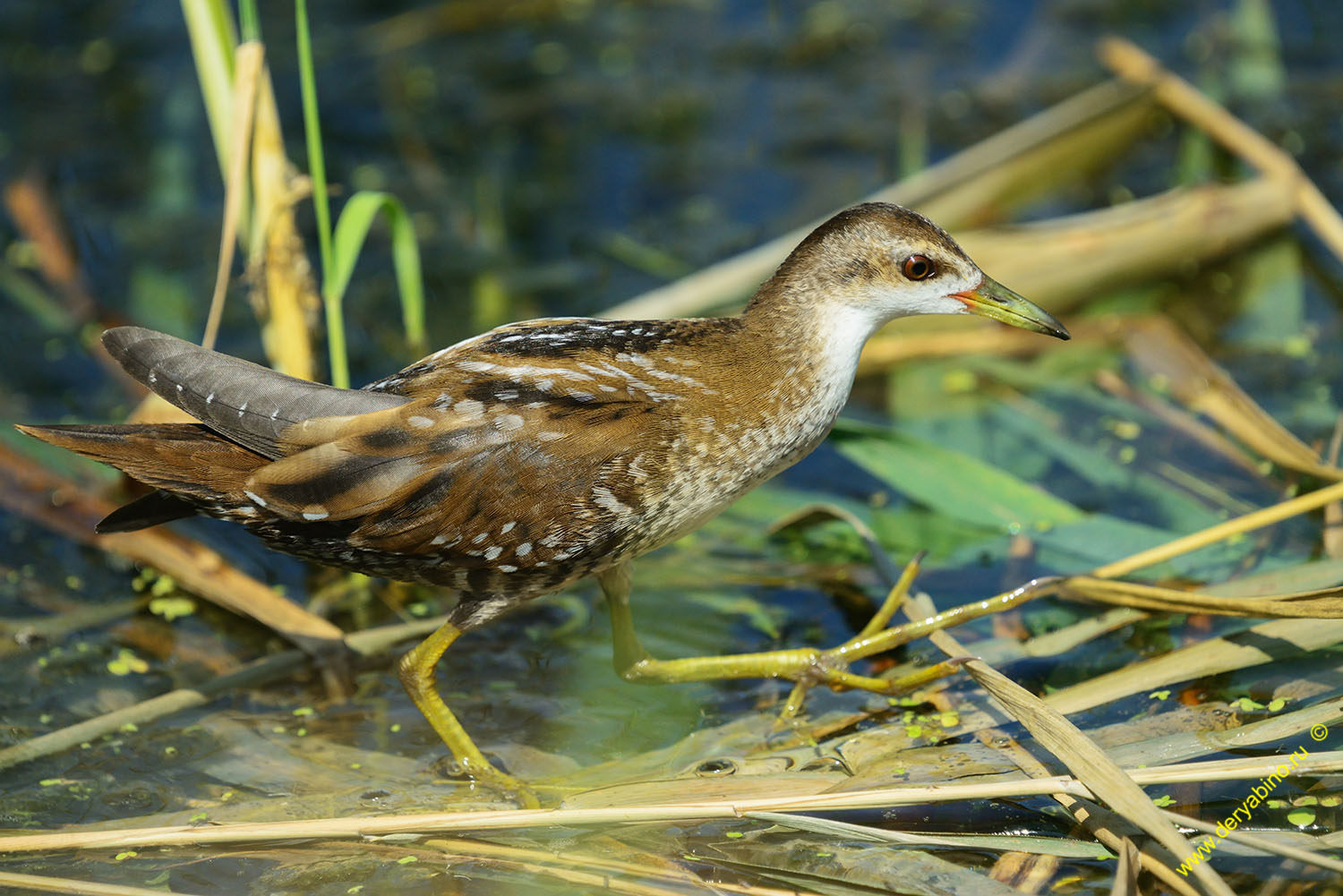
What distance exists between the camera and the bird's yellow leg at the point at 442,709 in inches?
140

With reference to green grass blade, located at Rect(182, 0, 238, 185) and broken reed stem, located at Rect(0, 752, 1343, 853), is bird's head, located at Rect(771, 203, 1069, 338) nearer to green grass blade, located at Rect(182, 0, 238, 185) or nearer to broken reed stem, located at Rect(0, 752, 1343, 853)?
broken reed stem, located at Rect(0, 752, 1343, 853)

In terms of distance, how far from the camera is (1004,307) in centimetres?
358

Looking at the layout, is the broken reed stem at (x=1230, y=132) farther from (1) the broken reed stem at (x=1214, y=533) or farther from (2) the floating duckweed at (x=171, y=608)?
(2) the floating duckweed at (x=171, y=608)

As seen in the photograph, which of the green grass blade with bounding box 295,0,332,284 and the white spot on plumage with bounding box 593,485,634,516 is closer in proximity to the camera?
the white spot on plumage with bounding box 593,485,634,516

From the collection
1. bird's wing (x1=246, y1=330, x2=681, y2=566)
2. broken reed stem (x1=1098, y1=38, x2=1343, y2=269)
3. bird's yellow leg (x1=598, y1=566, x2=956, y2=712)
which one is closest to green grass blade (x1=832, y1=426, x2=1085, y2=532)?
bird's yellow leg (x1=598, y1=566, x2=956, y2=712)

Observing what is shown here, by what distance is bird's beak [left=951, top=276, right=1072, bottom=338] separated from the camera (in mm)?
3570

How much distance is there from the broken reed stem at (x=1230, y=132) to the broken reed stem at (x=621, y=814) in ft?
9.74

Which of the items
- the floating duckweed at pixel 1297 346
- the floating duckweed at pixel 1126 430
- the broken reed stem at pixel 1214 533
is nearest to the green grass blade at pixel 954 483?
the broken reed stem at pixel 1214 533

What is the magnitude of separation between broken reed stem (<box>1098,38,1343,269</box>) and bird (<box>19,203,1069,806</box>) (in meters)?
2.40

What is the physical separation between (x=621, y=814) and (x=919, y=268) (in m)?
1.49

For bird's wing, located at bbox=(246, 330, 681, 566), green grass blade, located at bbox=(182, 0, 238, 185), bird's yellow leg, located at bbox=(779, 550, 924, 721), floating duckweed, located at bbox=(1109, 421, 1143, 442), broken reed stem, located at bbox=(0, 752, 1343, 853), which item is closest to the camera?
broken reed stem, located at bbox=(0, 752, 1343, 853)

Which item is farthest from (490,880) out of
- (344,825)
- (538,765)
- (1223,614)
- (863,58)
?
(863,58)

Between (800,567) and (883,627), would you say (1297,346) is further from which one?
(883,627)

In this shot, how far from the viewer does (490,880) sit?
3.15 meters
